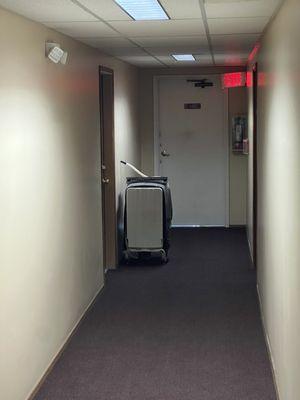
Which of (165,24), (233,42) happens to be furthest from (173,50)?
(165,24)

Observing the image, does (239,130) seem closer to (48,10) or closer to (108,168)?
(108,168)

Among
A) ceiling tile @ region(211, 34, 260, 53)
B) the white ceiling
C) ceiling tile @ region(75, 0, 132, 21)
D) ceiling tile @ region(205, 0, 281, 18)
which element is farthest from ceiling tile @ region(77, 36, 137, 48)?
ceiling tile @ region(205, 0, 281, 18)

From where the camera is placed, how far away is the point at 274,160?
358 cm

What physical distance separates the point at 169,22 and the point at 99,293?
9.36 ft

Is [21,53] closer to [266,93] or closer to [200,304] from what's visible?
[266,93]

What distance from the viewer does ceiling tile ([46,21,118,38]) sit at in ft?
12.7

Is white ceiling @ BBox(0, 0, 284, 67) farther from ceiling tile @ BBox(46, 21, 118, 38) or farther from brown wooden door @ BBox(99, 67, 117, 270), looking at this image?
brown wooden door @ BBox(99, 67, 117, 270)

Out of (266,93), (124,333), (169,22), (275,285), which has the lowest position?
(124,333)

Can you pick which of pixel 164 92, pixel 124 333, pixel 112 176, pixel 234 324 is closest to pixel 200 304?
pixel 234 324

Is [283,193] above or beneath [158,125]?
beneath

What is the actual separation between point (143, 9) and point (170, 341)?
7.97 ft

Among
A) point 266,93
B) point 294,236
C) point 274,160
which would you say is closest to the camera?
point 294,236

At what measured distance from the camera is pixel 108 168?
650 cm

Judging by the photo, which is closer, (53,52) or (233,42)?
(53,52)
